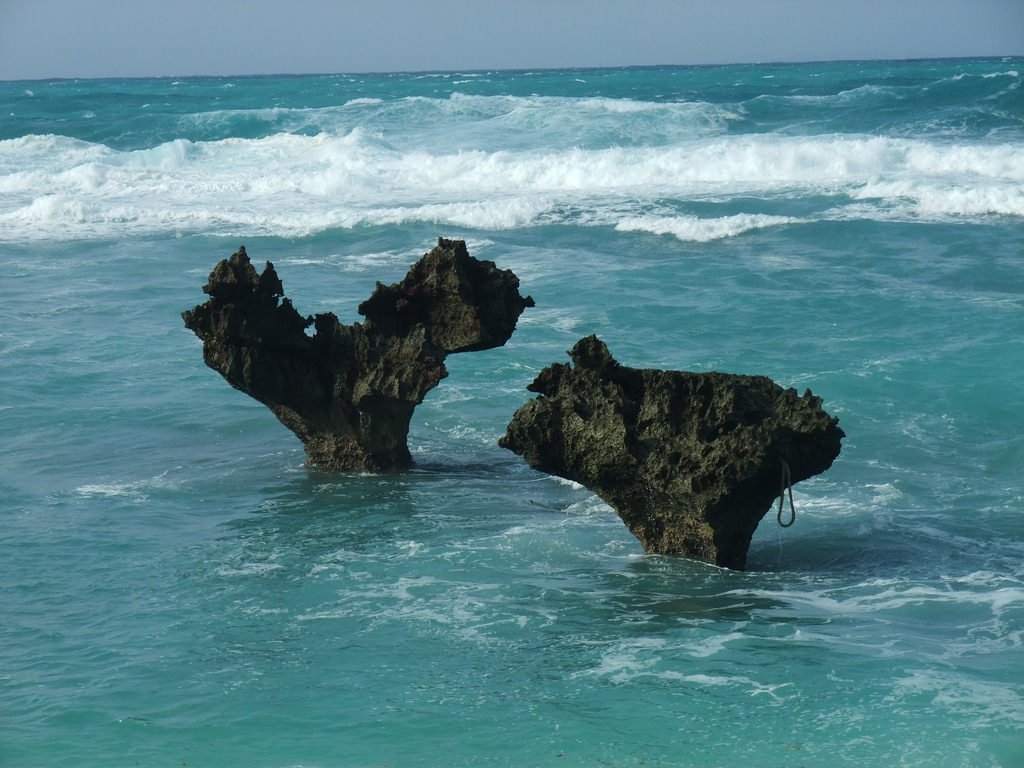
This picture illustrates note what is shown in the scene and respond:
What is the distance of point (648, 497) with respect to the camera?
960 centimetres

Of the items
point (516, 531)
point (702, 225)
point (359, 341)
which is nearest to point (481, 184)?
point (702, 225)

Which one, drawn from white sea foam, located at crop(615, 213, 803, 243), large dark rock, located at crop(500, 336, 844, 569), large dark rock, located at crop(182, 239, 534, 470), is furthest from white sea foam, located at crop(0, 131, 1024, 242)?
large dark rock, located at crop(500, 336, 844, 569)

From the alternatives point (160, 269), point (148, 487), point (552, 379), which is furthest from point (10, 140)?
point (552, 379)

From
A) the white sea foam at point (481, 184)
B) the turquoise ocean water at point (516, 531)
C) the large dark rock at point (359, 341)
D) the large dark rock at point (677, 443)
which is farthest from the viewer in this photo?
the white sea foam at point (481, 184)

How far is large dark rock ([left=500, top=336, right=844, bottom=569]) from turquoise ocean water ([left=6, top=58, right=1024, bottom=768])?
0.37 metres

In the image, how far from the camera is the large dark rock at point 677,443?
908cm

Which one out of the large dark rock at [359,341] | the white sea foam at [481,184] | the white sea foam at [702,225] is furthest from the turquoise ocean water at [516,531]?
the large dark rock at [359,341]

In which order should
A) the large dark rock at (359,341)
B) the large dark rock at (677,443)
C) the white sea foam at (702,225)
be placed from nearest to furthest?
the large dark rock at (677,443) < the large dark rock at (359,341) < the white sea foam at (702,225)

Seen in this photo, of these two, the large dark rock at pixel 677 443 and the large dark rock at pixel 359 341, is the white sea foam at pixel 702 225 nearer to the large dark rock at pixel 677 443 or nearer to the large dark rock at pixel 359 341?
the large dark rock at pixel 359 341

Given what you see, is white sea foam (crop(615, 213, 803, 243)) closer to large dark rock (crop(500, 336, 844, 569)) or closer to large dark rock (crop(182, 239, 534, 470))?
large dark rock (crop(182, 239, 534, 470))

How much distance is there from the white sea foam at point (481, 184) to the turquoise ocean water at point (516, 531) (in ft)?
1.06

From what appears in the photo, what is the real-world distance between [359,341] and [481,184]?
79.7ft

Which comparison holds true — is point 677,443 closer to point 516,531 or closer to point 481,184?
point 516,531

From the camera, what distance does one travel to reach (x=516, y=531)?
10453 millimetres
